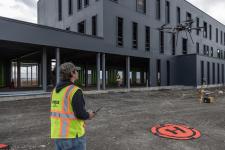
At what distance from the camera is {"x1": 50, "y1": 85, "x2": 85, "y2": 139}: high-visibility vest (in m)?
2.46

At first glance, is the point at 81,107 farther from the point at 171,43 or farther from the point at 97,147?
the point at 171,43

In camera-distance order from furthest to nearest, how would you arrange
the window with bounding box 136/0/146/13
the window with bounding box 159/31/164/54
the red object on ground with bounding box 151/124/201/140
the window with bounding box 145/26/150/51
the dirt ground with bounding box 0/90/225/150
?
1. the window with bounding box 159/31/164/54
2. the window with bounding box 145/26/150/51
3. the window with bounding box 136/0/146/13
4. the red object on ground with bounding box 151/124/201/140
5. the dirt ground with bounding box 0/90/225/150

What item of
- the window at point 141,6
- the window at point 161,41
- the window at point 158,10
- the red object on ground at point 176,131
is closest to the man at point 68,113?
the red object on ground at point 176,131

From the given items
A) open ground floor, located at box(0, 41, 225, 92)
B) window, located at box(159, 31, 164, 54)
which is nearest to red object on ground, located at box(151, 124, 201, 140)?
open ground floor, located at box(0, 41, 225, 92)

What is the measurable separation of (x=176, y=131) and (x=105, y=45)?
13.9 m

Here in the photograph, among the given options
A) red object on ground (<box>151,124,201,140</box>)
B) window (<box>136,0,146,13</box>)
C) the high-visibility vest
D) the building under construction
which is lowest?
red object on ground (<box>151,124,201,140</box>)

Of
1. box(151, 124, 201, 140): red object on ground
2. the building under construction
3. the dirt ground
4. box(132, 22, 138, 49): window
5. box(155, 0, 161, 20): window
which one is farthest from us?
box(155, 0, 161, 20): window

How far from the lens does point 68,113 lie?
2.48 metres

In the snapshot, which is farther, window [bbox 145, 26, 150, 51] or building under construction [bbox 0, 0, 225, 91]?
window [bbox 145, 26, 150, 51]

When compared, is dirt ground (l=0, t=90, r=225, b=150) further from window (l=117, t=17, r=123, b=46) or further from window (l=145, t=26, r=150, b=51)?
window (l=145, t=26, r=150, b=51)

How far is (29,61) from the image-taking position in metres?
26.3

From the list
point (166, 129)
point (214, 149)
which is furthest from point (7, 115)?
point (214, 149)

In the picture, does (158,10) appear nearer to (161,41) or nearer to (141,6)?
(141,6)

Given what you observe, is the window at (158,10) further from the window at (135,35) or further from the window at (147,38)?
the window at (135,35)
